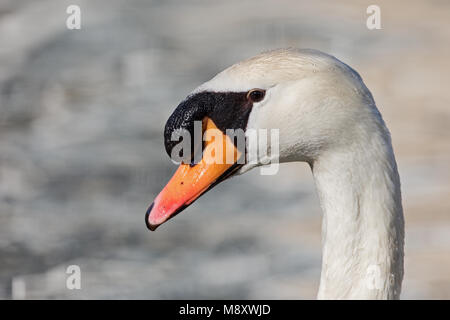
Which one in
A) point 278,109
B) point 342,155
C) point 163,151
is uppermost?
point 163,151

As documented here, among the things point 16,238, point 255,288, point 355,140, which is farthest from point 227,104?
point 16,238

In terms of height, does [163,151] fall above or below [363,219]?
above

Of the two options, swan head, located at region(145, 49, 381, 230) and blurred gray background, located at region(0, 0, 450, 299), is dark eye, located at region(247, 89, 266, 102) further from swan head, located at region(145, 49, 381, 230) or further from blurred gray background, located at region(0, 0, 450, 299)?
blurred gray background, located at region(0, 0, 450, 299)

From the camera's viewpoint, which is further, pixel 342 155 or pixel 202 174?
pixel 202 174

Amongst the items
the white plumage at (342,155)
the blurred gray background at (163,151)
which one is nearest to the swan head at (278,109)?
the white plumage at (342,155)

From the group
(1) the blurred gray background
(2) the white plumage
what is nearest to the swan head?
(2) the white plumage

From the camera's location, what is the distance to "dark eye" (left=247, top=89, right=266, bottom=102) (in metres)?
2.18

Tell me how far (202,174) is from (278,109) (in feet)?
0.75

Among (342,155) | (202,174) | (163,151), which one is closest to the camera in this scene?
(342,155)

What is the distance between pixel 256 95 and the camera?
219cm

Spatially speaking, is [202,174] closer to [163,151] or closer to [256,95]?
[256,95]

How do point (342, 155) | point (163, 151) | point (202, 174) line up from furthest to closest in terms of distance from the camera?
point (163, 151), point (202, 174), point (342, 155)

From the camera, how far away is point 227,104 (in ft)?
7.19

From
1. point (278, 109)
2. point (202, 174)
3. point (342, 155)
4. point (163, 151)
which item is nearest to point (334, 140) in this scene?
point (342, 155)
